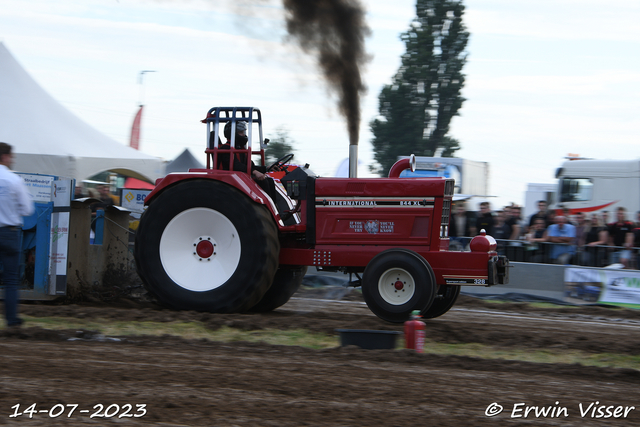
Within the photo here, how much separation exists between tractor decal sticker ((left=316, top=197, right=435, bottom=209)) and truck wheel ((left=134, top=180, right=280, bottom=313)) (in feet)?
2.11

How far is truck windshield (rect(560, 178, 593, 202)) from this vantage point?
1788 cm

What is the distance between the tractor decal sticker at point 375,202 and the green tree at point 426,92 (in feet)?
98.2

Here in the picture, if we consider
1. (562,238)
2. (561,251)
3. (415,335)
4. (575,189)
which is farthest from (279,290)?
(575,189)

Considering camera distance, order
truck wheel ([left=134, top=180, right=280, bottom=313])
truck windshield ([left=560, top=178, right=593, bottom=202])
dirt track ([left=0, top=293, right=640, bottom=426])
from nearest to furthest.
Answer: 1. dirt track ([left=0, top=293, right=640, bottom=426])
2. truck wheel ([left=134, top=180, right=280, bottom=313])
3. truck windshield ([left=560, top=178, right=593, bottom=202])

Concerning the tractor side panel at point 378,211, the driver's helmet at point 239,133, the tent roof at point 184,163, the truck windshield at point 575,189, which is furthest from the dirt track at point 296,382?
the truck windshield at point 575,189

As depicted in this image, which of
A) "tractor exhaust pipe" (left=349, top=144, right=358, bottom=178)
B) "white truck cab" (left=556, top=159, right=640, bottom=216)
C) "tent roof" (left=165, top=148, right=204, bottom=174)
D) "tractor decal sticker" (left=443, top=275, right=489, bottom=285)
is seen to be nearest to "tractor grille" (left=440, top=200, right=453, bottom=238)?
"tractor decal sticker" (left=443, top=275, right=489, bottom=285)

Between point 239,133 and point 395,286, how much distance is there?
2.38 metres

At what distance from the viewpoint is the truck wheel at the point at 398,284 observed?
6.80 meters

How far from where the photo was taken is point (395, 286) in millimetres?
6992

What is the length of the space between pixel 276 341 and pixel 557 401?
2.57 meters

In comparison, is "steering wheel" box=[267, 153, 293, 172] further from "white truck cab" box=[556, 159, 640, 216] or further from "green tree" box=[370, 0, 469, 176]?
"green tree" box=[370, 0, 469, 176]

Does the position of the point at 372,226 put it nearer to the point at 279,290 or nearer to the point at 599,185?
the point at 279,290

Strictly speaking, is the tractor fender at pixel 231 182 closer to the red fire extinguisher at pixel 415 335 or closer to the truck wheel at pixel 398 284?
the truck wheel at pixel 398 284

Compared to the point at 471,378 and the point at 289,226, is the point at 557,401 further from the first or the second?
the point at 289,226
